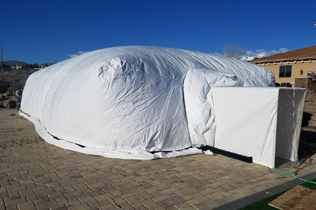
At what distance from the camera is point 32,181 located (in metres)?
4.43

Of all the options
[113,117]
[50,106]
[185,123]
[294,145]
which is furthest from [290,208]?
[50,106]

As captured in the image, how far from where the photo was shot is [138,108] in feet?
20.3

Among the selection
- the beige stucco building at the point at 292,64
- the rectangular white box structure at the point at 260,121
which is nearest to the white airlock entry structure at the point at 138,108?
the rectangular white box structure at the point at 260,121

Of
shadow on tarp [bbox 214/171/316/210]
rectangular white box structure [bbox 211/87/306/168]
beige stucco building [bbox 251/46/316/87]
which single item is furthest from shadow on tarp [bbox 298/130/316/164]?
beige stucco building [bbox 251/46/316/87]

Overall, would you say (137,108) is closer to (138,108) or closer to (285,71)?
(138,108)

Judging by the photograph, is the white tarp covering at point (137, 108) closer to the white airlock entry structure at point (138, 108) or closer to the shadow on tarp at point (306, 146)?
the white airlock entry structure at point (138, 108)

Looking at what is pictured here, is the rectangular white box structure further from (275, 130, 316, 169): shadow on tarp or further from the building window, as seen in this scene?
the building window

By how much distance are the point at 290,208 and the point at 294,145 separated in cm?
273

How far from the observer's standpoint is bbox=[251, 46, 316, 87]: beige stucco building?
1839 cm

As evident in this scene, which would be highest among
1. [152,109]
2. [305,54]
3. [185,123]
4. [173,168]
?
[305,54]

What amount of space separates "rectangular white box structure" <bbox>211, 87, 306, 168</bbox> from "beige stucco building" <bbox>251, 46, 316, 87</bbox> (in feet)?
45.1

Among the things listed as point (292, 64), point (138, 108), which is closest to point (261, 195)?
point (138, 108)

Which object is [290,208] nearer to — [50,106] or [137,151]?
[137,151]

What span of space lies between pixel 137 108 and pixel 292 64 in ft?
57.3
